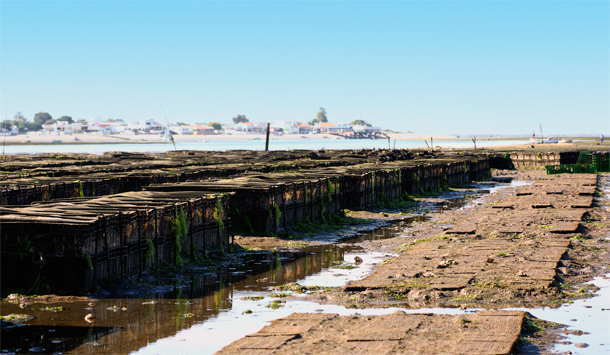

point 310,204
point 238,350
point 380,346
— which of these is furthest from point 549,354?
point 310,204

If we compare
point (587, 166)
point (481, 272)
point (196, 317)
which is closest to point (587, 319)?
point (481, 272)

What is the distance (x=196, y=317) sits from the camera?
46.0ft

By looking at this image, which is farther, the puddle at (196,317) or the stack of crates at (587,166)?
the stack of crates at (587,166)

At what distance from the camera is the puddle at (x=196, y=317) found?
11945 mm

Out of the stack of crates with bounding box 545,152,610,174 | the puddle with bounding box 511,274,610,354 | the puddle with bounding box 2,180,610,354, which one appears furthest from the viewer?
the stack of crates with bounding box 545,152,610,174

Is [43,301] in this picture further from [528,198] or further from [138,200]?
[528,198]

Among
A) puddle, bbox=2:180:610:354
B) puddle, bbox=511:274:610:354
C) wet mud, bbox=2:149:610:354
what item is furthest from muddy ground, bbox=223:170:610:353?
puddle, bbox=2:180:610:354

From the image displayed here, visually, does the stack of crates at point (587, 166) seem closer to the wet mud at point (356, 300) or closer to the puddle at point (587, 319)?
the wet mud at point (356, 300)

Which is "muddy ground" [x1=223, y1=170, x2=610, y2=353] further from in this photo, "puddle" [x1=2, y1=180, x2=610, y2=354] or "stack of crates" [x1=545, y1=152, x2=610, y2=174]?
"stack of crates" [x1=545, y1=152, x2=610, y2=174]

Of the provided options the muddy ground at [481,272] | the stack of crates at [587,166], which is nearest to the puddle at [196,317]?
the muddy ground at [481,272]

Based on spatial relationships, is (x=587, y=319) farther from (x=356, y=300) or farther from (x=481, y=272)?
(x=356, y=300)

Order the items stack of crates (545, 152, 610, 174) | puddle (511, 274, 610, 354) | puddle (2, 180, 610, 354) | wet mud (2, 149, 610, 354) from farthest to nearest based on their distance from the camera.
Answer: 1. stack of crates (545, 152, 610, 174)
2. puddle (2, 180, 610, 354)
3. wet mud (2, 149, 610, 354)
4. puddle (511, 274, 610, 354)

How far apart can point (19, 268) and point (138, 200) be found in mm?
5304

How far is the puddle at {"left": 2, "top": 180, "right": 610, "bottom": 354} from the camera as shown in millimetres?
11945
